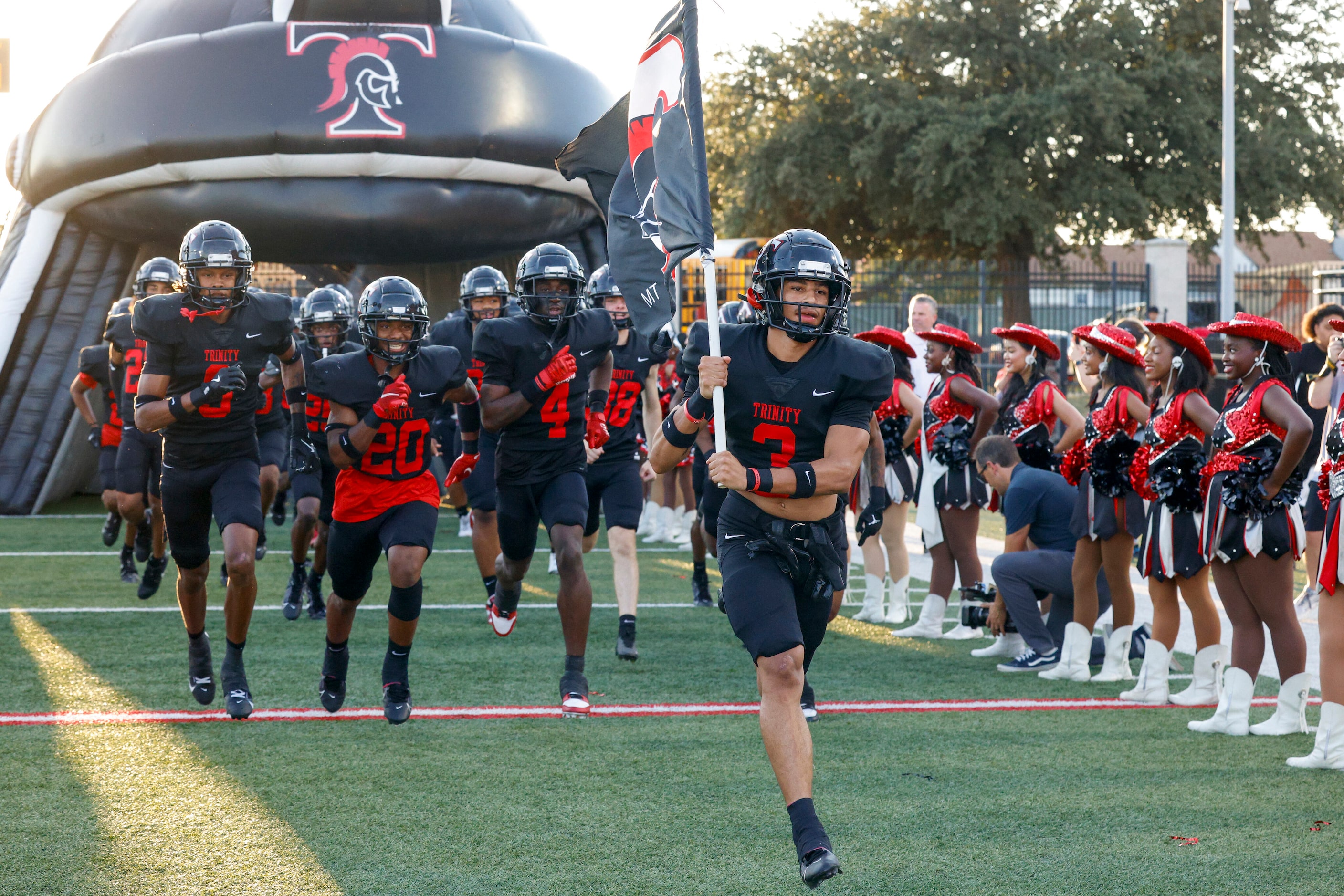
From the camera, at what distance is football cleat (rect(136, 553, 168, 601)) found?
9.46 meters

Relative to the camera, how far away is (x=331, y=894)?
13.0ft

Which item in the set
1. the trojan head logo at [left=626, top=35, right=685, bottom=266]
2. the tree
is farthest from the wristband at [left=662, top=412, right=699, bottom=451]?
the tree

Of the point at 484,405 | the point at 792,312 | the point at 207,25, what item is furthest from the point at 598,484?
the point at 207,25

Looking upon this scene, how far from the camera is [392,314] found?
233 inches

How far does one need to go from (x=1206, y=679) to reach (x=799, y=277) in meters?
3.45

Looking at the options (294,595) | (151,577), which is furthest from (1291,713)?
(151,577)

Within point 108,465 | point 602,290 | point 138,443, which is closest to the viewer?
point 602,290

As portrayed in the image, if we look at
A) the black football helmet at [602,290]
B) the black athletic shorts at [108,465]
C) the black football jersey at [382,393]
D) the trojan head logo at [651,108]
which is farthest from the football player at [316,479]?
the trojan head logo at [651,108]

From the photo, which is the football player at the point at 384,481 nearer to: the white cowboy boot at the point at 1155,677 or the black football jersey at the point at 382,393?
the black football jersey at the point at 382,393

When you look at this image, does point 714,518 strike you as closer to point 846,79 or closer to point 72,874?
point 72,874

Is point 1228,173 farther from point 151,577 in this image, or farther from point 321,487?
point 151,577

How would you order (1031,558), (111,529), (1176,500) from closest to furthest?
(1176,500) → (1031,558) → (111,529)

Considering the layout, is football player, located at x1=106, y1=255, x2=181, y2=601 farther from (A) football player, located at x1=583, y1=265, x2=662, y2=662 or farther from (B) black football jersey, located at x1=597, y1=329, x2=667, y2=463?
(A) football player, located at x1=583, y1=265, x2=662, y2=662

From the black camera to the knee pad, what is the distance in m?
3.47
